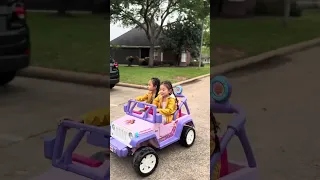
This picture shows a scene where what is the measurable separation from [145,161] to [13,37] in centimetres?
34

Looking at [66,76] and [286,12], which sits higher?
[286,12]

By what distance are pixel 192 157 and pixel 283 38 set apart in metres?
0.30

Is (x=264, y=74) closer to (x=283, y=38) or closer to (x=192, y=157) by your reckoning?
(x=283, y=38)

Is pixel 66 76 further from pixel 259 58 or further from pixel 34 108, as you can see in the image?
pixel 259 58

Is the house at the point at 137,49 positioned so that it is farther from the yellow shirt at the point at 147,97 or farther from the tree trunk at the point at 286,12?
the tree trunk at the point at 286,12

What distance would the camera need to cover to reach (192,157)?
724 mm

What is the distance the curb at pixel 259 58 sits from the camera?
636mm

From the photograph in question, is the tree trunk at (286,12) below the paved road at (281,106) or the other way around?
the other way around

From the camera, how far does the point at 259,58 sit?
2.11 feet

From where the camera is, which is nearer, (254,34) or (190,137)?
(254,34)

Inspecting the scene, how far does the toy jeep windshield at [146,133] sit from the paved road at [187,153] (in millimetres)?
15

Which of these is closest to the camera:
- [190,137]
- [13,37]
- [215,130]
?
[13,37]

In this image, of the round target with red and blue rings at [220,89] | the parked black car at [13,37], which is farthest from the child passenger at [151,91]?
the parked black car at [13,37]

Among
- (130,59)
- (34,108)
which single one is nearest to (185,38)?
(130,59)
